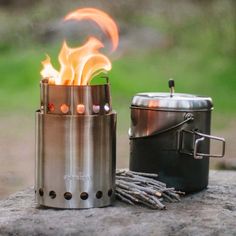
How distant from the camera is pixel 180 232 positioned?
252cm

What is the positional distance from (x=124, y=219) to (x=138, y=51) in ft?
26.2

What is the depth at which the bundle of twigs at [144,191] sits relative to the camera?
9.36 ft

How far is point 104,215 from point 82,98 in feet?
1.53

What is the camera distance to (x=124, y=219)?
266cm

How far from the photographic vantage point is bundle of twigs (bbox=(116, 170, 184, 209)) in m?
2.85

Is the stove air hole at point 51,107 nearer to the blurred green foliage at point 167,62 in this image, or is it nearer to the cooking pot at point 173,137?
the cooking pot at point 173,137

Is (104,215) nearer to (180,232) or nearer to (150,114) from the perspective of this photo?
(180,232)

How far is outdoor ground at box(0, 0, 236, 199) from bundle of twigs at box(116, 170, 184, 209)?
3.51 metres

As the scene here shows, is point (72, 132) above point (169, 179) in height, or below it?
above

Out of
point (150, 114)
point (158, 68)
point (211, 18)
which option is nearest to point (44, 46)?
point (158, 68)

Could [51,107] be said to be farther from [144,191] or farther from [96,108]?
[144,191]

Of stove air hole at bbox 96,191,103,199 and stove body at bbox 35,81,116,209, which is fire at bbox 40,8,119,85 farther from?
stove air hole at bbox 96,191,103,199

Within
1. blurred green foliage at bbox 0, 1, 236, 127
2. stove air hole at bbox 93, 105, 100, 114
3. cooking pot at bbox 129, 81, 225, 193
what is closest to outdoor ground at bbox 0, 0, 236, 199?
blurred green foliage at bbox 0, 1, 236, 127

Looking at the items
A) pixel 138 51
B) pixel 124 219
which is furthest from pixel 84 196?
pixel 138 51
